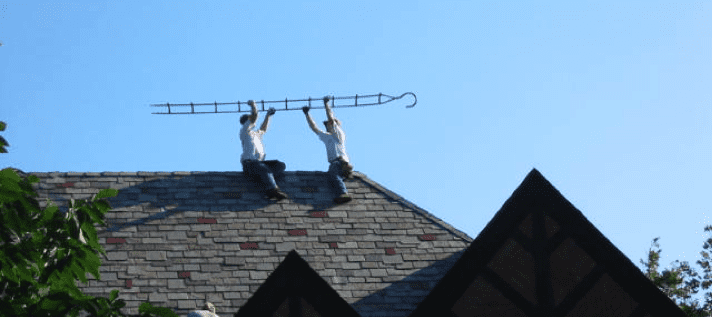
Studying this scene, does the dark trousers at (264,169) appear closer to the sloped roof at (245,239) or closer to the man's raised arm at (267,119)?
the sloped roof at (245,239)

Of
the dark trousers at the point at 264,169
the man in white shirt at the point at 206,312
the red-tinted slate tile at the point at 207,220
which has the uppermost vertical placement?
the dark trousers at the point at 264,169

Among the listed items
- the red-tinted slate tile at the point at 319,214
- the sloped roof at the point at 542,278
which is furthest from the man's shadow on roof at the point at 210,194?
the sloped roof at the point at 542,278

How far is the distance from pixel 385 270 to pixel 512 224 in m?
4.19

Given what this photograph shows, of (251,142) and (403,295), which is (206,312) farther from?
(251,142)

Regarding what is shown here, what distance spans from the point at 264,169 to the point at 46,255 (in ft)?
26.5

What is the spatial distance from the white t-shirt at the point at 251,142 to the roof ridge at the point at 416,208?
1.57 m

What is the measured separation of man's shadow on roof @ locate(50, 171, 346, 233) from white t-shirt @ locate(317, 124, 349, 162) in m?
0.41

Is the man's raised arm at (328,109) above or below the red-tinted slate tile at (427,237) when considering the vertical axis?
above

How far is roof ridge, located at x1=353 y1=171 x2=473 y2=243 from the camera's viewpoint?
19438mm

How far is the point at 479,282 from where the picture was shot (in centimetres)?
1395

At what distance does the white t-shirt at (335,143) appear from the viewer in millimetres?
21234

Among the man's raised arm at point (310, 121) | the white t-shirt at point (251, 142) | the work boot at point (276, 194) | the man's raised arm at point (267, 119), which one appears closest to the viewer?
the work boot at point (276, 194)

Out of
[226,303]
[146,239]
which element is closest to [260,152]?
[146,239]

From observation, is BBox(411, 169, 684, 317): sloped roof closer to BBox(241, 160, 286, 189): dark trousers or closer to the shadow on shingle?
the shadow on shingle
